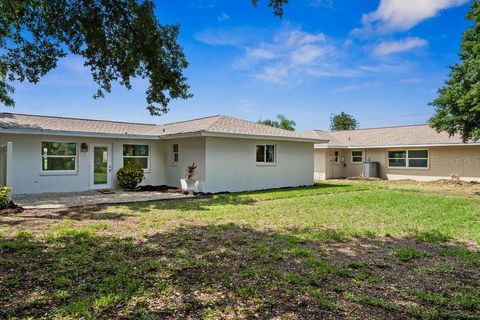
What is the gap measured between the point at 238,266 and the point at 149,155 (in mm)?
12550

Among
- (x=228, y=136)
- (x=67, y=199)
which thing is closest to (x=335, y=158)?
(x=228, y=136)

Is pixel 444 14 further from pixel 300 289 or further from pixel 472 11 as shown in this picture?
pixel 300 289

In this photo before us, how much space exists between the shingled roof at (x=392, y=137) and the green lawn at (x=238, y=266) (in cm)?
1355

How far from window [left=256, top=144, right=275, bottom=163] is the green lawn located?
7.05m

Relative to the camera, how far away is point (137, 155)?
1594cm

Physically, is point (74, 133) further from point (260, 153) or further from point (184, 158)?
point (260, 153)

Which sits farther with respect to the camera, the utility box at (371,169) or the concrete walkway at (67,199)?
the utility box at (371,169)

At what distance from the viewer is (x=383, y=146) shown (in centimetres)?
2278

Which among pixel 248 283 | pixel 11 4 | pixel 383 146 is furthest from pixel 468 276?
pixel 383 146

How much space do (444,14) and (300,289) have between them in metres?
14.5

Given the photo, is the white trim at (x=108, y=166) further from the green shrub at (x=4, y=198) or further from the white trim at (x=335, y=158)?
the white trim at (x=335, y=158)

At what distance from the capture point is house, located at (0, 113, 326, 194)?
13.0 meters

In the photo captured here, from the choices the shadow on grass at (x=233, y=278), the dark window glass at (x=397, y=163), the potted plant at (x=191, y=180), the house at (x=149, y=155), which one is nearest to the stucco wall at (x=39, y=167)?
the house at (x=149, y=155)

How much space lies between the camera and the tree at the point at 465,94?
12.1 m
